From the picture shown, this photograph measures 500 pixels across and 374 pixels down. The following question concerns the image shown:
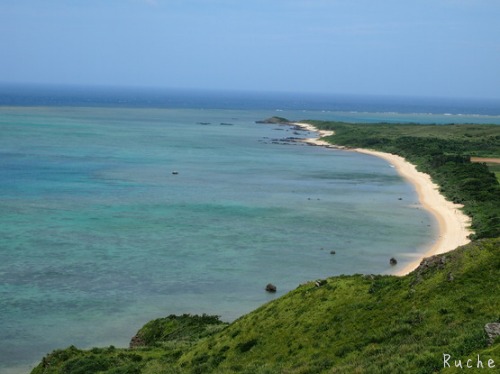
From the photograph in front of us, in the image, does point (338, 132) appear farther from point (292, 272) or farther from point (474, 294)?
point (474, 294)

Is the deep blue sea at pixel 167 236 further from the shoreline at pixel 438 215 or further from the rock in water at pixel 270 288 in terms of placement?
the shoreline at pixel 438 215

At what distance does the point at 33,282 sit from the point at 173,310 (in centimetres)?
1183

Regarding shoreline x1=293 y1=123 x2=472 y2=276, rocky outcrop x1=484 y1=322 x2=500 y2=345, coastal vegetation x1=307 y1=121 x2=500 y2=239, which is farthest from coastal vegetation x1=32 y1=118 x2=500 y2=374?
coastal vegetation x1=307 y1=121 x2=500 y2=239

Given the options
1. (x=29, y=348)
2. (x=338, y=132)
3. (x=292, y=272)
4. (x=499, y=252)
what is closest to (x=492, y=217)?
(x=292, y=272)

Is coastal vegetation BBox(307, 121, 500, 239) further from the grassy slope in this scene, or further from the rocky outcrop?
the rocky outcrop

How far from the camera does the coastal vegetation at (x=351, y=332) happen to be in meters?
23.0

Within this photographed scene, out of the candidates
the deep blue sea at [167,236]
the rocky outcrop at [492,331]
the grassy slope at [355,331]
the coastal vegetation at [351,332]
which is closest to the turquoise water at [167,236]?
the deep blue sea at [167,236]

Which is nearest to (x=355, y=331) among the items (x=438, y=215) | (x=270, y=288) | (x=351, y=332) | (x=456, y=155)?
(x=351, y=332)

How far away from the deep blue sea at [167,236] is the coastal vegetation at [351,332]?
6.80 metres

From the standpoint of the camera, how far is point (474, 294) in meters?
27.0

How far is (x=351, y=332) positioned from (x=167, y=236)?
40.2m

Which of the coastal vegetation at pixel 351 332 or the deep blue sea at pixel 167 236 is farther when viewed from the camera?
the deep blue sea at pixel 167 236

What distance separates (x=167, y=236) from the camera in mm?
66375

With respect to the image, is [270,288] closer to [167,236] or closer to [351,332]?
[167,236]
